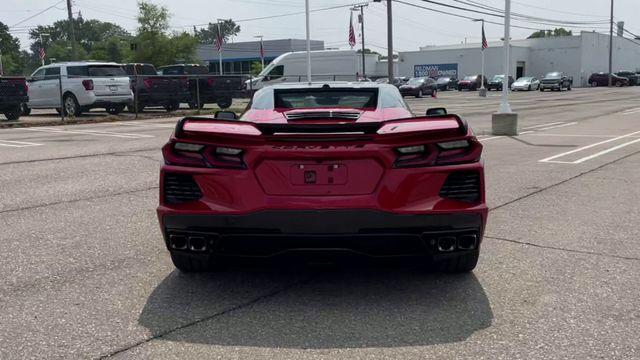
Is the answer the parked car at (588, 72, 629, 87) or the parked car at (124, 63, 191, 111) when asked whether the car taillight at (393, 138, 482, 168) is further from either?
the parked car at (588, 72, 629, 87)

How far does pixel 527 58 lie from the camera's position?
78312mm

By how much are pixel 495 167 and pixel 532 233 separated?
178 inches

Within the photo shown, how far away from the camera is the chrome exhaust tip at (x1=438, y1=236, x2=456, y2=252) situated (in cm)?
391

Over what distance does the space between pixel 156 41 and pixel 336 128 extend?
255 feet

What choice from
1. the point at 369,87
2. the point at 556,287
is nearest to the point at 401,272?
the point at 556,287

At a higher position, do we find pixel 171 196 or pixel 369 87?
pixel 369 87

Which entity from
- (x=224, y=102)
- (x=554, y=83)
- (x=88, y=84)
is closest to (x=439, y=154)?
(x=88, y=84)

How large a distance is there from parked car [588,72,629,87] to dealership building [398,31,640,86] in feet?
6.20

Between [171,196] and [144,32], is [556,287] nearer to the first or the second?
[171,196]

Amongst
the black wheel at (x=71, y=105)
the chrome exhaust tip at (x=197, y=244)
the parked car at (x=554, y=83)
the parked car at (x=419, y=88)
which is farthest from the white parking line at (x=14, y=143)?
the parked car at (x=554, y=83)

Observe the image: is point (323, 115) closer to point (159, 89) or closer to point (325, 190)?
point (325, 190)

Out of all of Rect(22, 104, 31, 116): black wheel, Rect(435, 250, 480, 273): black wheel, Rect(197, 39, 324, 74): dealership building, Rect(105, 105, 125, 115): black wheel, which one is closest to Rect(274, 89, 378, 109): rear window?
Rect(435, 250, 480, 273): black wheel

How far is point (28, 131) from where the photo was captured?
59.5 ft

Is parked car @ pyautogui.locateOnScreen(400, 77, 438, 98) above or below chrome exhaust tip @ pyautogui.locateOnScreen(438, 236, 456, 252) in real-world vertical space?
above
